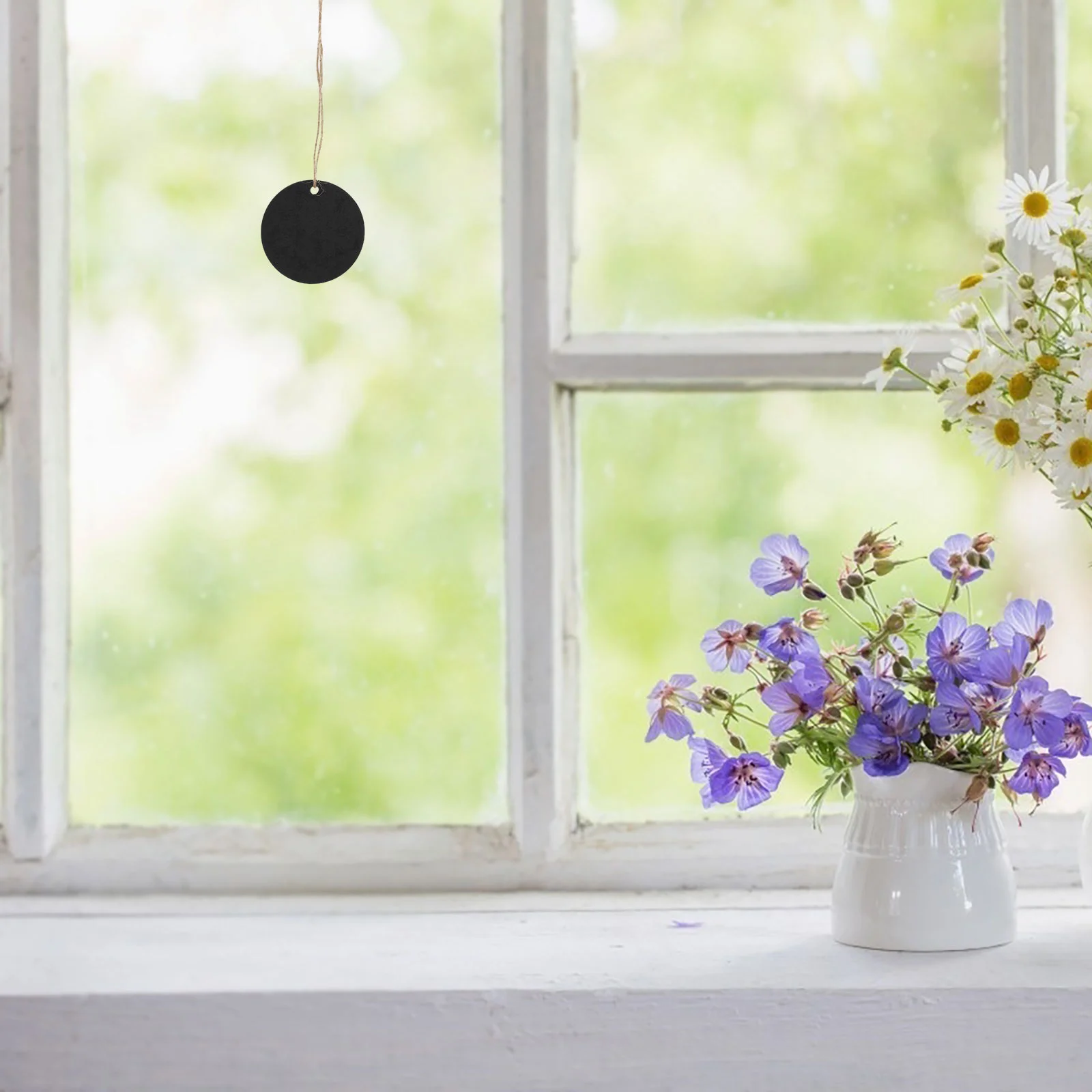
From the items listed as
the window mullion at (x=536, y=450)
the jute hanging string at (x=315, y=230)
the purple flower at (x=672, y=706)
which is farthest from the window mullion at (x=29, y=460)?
the purple flower at (x=672, y=706)

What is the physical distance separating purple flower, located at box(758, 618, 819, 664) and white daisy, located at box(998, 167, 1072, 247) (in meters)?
Answer: 0.40

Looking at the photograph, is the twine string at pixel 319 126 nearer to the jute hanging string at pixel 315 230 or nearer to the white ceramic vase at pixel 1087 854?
the jute hanging string at pixel 315 230

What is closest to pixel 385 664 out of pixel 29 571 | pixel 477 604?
pixel 477 604

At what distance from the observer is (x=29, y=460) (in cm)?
136

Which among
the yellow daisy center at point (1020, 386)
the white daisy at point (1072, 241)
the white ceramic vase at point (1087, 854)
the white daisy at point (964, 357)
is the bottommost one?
the white ceramic vase at point (1087, 854)

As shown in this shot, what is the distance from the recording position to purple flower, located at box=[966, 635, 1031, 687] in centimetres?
105

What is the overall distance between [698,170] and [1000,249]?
1.42 ft

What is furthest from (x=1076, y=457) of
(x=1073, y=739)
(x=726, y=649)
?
(x=726, y=649)

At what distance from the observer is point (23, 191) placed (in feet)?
4.49

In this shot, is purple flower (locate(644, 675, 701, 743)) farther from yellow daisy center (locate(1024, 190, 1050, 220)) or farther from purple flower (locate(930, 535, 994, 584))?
yellow daisy center (locate(1024, 190, 1050, 220))

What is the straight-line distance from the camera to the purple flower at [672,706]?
112cm

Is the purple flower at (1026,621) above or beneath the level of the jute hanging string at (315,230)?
beneath

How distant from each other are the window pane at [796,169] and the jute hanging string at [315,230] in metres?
0.27

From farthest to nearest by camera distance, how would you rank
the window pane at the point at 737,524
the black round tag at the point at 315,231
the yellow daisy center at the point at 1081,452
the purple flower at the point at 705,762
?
the window pane at the point at 737,524 → the black round tag at the point at 315,231 → the purple flower at the point at 705,762 → the yellow daisy center at the point at 1081,452
